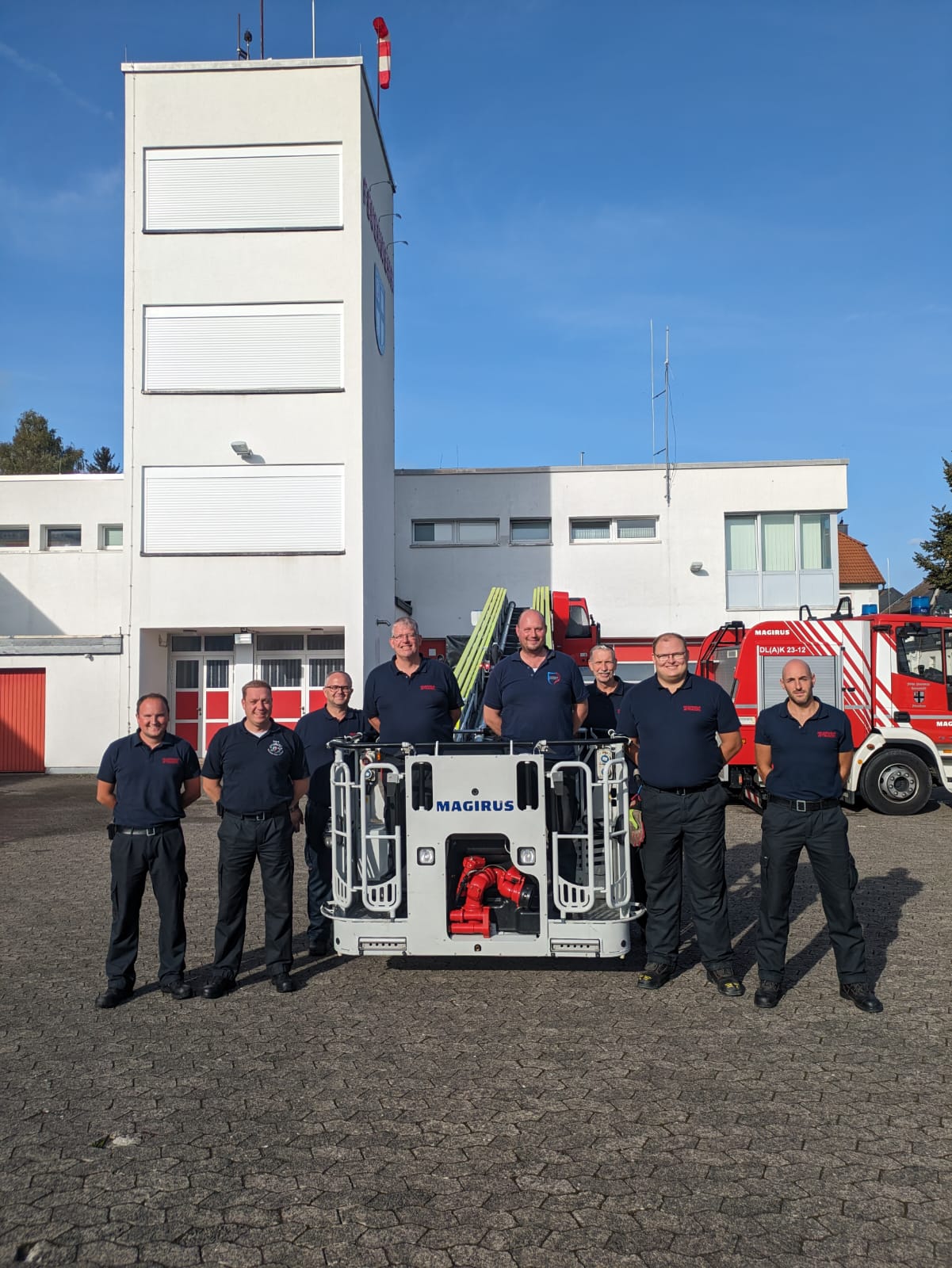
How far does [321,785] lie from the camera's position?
22.5 ft

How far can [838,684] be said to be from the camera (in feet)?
43.9

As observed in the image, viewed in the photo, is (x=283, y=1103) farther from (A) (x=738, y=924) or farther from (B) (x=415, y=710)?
(A) (x=738, y=924)

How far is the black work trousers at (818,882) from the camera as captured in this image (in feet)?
18.2

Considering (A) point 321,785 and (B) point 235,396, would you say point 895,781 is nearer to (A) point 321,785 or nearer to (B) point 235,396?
(A) point 321,785

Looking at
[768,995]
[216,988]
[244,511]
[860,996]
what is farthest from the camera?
[244,511]

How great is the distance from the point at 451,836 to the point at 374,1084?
1.59 m

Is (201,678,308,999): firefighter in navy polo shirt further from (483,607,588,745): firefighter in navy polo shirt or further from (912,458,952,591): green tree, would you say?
(912,458,952,591): green tree

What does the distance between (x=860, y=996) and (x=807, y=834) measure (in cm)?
88

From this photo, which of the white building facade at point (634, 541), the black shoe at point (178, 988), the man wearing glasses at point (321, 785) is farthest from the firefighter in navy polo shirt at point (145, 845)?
the white building facade at point (634, 541)

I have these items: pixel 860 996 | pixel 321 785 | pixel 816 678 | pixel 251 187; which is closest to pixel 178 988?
pixel 321 785

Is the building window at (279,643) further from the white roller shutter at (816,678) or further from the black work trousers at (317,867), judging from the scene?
the black work trousers at (317,867)

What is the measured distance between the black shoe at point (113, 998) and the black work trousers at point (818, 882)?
3.53 meters

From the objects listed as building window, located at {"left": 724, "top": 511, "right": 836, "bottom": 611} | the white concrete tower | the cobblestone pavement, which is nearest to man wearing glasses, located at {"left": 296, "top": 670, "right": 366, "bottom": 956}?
the cobblestone pavement

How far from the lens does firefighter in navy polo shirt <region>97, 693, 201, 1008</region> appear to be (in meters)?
5.74
